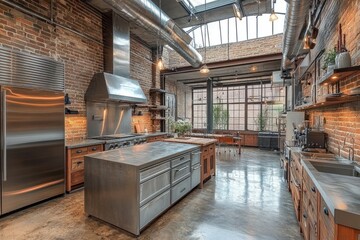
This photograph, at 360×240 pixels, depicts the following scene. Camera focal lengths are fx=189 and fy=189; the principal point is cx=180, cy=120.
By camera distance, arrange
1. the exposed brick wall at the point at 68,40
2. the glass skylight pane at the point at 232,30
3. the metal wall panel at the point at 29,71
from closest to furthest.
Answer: the metal wall panel at the point at 29,71 < the exposed brick wall at the point at 68,40 < the glass skylight pane at the point at 232,30

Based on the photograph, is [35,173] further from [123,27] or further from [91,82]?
[123,27]

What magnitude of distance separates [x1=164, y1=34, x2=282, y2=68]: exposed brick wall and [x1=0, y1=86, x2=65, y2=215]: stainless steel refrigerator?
18.7ft

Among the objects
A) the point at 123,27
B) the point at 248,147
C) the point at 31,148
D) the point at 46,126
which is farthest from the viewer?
the point at 248,147

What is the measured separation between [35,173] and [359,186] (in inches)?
157

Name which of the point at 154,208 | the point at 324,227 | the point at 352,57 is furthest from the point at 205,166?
the point at 352,57

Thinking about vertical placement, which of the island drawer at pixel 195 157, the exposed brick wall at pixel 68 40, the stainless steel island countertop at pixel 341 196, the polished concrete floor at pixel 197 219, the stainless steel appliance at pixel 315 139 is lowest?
the polished concrete floor at pixel 197 219

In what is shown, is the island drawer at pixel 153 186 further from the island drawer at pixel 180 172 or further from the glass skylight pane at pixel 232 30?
the glass skylight pane at pixel 232 30

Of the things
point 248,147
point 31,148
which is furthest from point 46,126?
point 248,147

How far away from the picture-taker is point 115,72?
4.91m

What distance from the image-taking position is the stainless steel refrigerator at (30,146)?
2.68m

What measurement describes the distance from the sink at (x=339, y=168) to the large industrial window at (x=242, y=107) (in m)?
6.73

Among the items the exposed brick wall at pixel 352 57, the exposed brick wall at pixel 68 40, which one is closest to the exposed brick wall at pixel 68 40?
the exposed brick wall at pixel 68 40

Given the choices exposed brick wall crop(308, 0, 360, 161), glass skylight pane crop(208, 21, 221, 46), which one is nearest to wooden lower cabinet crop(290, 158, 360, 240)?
exposed brick wall crop(308, 0, 360, 161)

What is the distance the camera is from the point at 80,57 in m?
4.41
